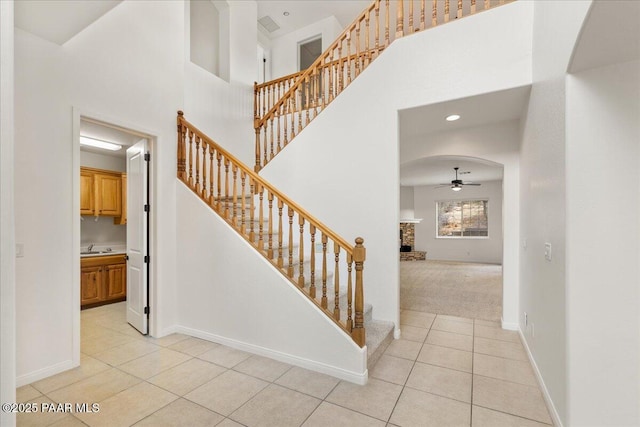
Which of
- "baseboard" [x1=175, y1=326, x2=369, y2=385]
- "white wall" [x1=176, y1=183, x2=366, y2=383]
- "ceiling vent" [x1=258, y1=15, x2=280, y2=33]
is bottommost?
"baseboard" [x1=175, y1=326, x2=369, y2=385]

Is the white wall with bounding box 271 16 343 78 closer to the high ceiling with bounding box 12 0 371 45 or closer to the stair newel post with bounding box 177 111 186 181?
the stair newel post with bounding box 177 111 186 181

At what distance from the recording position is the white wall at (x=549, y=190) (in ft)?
6.01

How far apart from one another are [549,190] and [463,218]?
365 inches

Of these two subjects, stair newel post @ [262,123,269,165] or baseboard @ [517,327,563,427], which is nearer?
baseboard @ [517,327,563,427]

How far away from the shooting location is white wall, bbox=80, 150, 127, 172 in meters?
5.23

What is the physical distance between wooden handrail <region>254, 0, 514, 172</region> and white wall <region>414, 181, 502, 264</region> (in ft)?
23.8

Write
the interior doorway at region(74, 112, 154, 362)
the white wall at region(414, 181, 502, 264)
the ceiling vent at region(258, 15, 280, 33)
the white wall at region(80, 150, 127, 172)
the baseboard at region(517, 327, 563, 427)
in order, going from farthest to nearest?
the white wall at region(414, 181, 502, 264), the ceiling vent at region(258, 15, 280, 33), the white wall at region(80, 150, 127, 172), the interior doorway at region(74, 112, 154, 362), the baseboard at region(517, 327, 563, 427)

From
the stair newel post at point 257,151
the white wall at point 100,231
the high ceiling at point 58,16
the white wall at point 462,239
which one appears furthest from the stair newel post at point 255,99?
the white wall at point 462,239

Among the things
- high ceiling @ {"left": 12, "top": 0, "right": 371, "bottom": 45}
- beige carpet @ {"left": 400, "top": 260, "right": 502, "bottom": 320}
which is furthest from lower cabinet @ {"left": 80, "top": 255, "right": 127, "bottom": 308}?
beige carpet @ {"left": 400, "top": 260, "right": 502, "bottom": 320}

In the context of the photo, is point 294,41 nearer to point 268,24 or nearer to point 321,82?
point 268,24

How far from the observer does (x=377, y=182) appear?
346 cm

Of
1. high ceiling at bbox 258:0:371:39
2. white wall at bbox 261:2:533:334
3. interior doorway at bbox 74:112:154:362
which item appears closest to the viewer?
white wall at bbox 261:2:533:334

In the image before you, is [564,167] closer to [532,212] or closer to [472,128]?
[532,212]

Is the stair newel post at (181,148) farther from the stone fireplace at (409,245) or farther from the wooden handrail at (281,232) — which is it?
the stone fireplace at (409,245)
